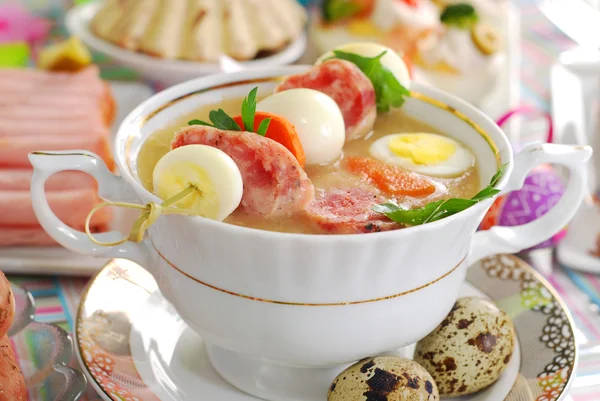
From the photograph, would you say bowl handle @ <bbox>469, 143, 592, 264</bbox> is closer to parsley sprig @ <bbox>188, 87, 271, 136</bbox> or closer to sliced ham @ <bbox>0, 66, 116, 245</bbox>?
parsley sprig @ <bbox>188, 87, 271, 136</bbox>

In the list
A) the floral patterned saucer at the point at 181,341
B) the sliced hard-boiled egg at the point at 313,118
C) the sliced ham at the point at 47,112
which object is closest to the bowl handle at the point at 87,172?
the floral patterned saucer at the point at 181,341

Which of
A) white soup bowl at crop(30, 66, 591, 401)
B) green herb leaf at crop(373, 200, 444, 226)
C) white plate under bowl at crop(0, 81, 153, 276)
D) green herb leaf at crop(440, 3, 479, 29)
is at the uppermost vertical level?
green herb leaf at crop(373, 200, 444, 226)

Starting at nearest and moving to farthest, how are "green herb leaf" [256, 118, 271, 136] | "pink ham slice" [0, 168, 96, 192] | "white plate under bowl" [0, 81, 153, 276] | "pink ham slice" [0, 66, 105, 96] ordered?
"green herb leaf" [256, 118, 271, 136], "white plate under bowl" [0, 81, 153, 276], "pink ham slice" [0, 168, 96, 192], "pink ham slice" [0, 66, 105, 96]

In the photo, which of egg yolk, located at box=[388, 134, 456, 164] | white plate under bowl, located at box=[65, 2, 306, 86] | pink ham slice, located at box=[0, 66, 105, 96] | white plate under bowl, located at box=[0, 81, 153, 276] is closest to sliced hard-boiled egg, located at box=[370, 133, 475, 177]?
egg yolk, located at box=[388, 134, 456, 164]

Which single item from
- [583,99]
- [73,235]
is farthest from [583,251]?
[73,235]

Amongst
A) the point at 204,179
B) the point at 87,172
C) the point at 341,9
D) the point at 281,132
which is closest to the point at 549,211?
the point at 281,132

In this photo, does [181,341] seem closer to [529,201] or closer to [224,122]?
[224,122]
